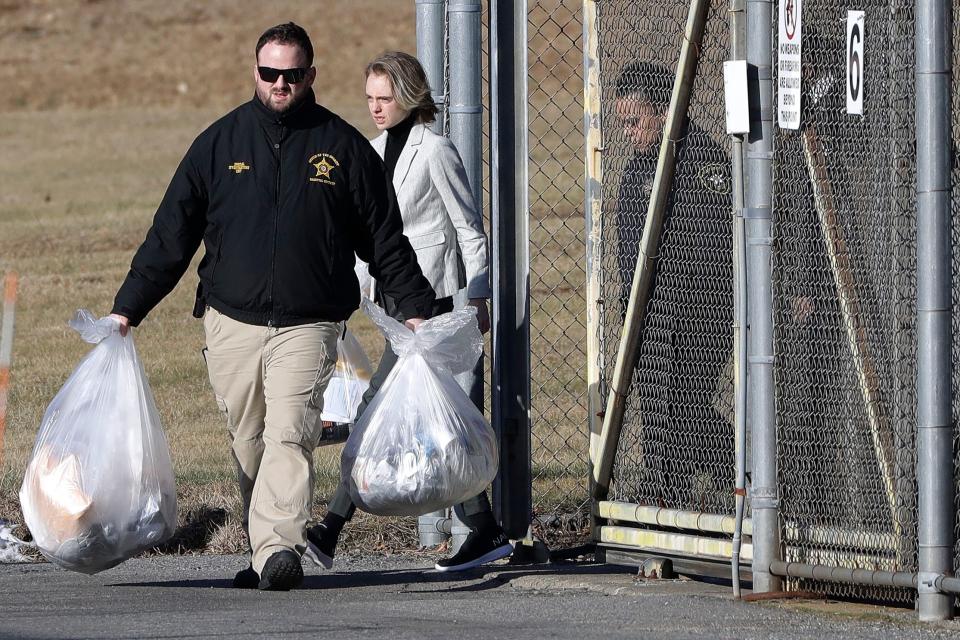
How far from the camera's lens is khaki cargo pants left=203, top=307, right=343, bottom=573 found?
6.27m

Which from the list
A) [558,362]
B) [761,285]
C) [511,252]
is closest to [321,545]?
[511,252]

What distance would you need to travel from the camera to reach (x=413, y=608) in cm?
591

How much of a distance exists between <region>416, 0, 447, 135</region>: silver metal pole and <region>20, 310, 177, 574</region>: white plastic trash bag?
1.70m

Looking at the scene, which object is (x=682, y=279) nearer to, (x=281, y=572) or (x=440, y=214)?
(x=440, y=214)

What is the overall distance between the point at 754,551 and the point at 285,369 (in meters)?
1.70

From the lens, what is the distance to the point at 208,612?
5.76 meters

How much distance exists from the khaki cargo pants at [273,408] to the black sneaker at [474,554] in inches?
27.4

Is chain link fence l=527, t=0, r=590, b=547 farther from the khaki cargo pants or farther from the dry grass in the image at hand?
the khaki cargo pants

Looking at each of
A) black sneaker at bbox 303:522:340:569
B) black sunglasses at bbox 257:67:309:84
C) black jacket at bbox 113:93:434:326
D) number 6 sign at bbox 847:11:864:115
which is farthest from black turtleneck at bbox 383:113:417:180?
number 6 sign at bbox 847:11:864:115

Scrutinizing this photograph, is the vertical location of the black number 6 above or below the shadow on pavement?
above

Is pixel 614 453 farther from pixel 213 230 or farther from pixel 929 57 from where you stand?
pixel 929 57

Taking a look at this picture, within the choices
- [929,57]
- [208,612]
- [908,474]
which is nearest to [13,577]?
[208,612]

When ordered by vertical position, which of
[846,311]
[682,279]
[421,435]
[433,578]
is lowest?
[433,578]

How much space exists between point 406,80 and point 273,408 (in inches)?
50.6
